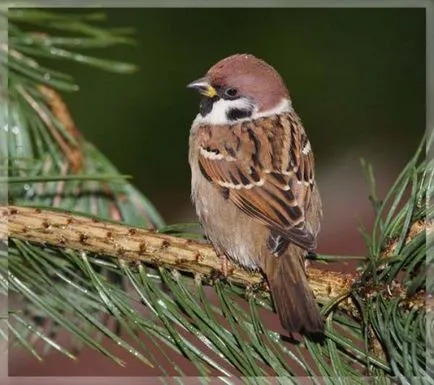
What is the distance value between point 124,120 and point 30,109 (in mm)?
1516

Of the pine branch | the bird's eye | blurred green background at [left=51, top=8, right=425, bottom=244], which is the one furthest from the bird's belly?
blurred green background at [left=51, top=8, right=425, bottom=244]

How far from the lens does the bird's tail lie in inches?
57.7

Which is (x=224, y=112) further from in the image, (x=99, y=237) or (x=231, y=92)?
(x=99, y=237)

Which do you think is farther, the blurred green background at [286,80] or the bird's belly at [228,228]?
the blurred green background at [286,80]

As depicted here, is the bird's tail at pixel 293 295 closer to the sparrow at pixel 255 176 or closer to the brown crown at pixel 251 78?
the sparrow at pixel 255 176

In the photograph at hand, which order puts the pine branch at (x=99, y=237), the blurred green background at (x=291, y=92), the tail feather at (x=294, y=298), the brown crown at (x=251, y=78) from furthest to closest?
Result: the blurred green background at (x=291, y=92) < the brown crown at (x=251, y=78) < the pine branch at (x=99, y=237) < the tail feather at (x=294, y=298)

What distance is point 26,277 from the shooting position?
5.32ft

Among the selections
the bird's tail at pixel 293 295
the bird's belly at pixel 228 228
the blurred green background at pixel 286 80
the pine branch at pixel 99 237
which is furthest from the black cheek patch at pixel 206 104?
the blurred green background at pixel 286 80

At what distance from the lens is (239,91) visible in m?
2.21

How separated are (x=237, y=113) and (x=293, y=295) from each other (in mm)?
812

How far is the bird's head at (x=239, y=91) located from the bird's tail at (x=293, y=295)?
56 centimetres

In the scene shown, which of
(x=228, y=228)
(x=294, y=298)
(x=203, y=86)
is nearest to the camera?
(x=294, y=298)

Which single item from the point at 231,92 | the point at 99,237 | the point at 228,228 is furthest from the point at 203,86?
the point at 99,237

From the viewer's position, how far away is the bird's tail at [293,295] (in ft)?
4.81
